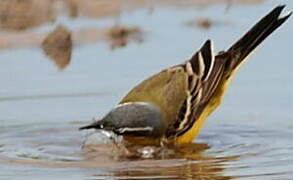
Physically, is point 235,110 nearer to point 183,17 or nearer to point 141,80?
point 141,80

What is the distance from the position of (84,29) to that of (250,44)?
9.57 ft

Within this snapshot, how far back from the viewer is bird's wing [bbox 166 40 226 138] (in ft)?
27.1

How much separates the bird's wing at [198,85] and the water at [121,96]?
0.58ft

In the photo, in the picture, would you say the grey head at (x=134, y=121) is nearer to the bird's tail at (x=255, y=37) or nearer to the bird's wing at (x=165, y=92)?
the bird's wing at (x=165, y=92)

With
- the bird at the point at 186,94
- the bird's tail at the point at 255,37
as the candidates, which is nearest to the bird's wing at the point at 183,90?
the bird at the point at 186,94

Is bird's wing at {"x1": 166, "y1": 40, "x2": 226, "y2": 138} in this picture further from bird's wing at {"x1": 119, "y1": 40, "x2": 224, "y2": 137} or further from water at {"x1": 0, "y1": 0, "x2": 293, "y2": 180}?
water at {"x1": 0, "y1": 0, "x2": 293, "y2": 180}

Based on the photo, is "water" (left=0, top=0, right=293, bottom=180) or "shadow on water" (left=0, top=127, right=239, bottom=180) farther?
"water" (left=0, top=0, right=293, bottom=180)

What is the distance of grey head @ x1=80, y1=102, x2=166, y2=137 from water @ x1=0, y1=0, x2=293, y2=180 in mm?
140

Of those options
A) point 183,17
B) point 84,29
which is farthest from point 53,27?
point 183,17

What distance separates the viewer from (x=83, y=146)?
815cm

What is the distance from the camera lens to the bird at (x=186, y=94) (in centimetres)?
810

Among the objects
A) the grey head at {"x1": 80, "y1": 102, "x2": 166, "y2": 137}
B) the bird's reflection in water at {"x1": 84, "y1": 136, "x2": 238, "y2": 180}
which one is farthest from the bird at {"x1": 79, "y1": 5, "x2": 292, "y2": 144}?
the bird's reflection in water at {"x1": 84, "y1": 136, "x2": 238, "y2": 180}

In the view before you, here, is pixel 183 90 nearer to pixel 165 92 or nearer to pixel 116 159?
pixel 165 92

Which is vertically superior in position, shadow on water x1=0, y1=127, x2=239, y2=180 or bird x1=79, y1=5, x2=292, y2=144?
bird x1=79, y1=5, x2=292, y2=144
